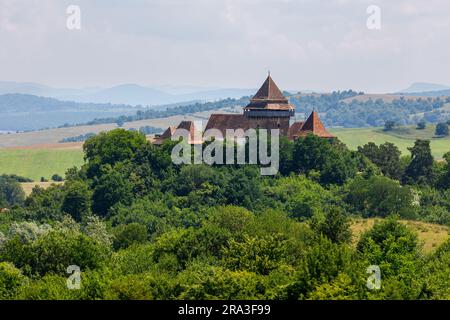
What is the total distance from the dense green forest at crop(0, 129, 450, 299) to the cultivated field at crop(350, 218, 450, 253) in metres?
2.65

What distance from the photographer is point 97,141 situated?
98.1m

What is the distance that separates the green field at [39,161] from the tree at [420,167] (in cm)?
8639

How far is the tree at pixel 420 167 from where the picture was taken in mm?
95775

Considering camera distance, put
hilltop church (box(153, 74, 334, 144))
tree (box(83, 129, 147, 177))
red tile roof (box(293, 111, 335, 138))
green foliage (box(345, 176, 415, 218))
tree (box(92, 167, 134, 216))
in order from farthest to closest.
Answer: hilltop church (box(153, 74, 334, 144)) < red tile roof (box(293, 111, 335, 138)) < tree (box(83, 129, 147, 177)) < tree (box(92, 167, 134, 216)) < green foliage (box(345, 176, 415, 218))

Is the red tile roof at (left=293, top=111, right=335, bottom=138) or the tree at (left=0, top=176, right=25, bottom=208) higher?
the red tile roof at (left=293, top=111, right=335, bottom=138)

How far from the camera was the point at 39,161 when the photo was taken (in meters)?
188

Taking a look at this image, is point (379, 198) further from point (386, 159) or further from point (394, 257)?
point (394, 257)

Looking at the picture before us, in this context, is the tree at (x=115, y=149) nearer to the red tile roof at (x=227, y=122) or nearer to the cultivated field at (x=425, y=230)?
the red tile roof at (x=227, y=122)

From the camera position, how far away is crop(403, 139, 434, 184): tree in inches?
3771

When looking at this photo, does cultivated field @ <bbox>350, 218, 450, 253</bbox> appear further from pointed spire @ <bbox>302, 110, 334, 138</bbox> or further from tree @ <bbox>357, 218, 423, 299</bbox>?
pointed spire @ <bbox>302, 110, 334, 138</bbox>

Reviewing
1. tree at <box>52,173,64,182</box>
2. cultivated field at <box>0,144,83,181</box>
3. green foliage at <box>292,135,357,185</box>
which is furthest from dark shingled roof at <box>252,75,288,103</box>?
cultivated field at <box>0,144,83,181</box>
